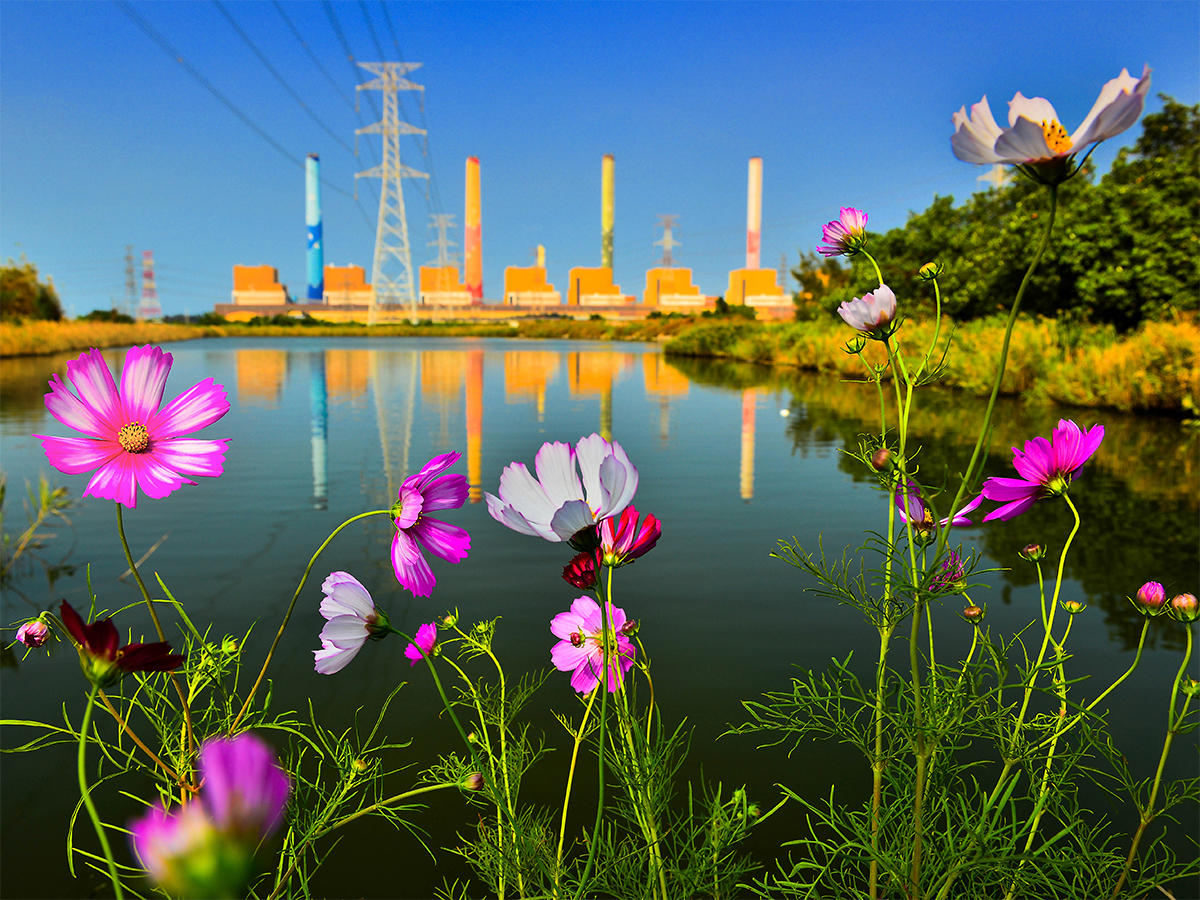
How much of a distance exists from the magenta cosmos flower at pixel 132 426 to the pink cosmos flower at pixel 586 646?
0.56 metres

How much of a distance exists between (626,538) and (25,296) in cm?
3622

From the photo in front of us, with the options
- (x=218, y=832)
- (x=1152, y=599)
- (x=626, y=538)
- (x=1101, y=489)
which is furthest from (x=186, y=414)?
(x=1101, y=489)

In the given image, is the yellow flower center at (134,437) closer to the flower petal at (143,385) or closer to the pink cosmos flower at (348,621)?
the flower petal at (143,385)

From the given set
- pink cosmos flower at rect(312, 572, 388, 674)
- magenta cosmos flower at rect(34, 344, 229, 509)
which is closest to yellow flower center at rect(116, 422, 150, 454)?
magenta cosmos flower at rect(34, 344, 229, 509)

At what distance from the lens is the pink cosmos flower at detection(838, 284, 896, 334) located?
3.43 feet

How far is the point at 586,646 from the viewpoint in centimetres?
118

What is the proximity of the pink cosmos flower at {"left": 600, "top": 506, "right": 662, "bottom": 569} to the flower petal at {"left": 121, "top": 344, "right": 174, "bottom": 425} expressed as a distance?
1.79 ft

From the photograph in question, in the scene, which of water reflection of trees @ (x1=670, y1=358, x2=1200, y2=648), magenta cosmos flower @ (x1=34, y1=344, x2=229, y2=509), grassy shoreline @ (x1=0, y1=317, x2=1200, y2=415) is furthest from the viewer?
grassy shoreline @ (x1=0, y1=317, x2=1200, y2=415)

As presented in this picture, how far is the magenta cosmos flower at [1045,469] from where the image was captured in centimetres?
103

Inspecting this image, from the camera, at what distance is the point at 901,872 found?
114 cm

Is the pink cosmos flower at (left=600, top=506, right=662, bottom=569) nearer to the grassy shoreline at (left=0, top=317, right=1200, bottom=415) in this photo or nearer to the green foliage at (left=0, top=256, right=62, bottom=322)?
the grassy shoreline at (left=0, top=317, right=1200, bottom=415)

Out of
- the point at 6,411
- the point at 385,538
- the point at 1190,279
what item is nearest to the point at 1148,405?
the point at 1190,279

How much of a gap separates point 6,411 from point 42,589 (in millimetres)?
8537

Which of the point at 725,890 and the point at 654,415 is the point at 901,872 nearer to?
the point at 725,890
